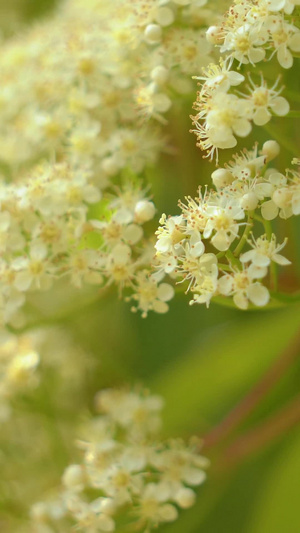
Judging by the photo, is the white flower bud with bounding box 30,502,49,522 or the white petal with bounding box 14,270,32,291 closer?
the white petal with bounding box 14,270,32,291

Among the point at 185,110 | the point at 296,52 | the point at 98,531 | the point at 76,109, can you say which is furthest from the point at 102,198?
the point at 98,531

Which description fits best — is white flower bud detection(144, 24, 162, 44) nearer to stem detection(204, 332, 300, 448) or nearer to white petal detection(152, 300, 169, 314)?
white petal detection(152, 300, 169, 314)

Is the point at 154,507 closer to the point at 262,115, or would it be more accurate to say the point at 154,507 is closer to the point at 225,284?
the point at 225,284

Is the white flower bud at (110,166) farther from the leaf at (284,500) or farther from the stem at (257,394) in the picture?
the leaf at (284,500)

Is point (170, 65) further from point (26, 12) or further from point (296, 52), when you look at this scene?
point (26, 12)

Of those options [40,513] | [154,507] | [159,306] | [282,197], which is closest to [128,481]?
[154,507]

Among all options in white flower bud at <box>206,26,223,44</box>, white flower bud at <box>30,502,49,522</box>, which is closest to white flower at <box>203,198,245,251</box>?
white flower bud at <box>206,26,223,44</box>
